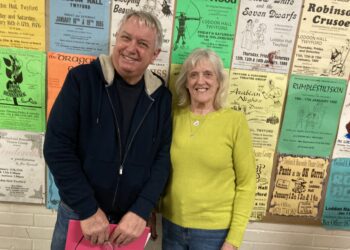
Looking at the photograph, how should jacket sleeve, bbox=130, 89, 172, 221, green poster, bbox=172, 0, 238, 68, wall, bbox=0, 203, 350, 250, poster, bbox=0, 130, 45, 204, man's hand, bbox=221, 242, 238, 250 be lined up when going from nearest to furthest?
jacket sleeve, bbox=130, 89, 172, 221, man's hand, bbox=221, 242, 238, 250, green poster, bbox=172, 0, 238, 68, poster, bbox=0, 130, 45, 204, wall, bbox=0, 203, 350, 250

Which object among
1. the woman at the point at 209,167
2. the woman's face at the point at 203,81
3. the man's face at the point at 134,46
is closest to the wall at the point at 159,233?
the woman at the point at 209,167

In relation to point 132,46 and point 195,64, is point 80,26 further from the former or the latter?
point 195,64

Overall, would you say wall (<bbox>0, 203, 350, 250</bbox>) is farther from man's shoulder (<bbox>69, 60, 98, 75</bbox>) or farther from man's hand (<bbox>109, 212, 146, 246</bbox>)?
man's shoulder (<bbox>69, 60, 98, 75</bbox>)

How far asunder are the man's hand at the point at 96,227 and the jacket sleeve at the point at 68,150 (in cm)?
3

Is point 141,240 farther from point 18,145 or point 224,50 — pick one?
point 224,50

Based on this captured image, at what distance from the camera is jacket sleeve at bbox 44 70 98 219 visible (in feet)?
3.60

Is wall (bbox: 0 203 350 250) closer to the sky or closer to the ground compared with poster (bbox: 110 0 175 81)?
closer to the ground

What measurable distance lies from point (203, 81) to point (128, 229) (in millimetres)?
635

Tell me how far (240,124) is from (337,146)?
2.01 ft

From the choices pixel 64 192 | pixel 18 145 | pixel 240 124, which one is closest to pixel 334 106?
pixel 240 124

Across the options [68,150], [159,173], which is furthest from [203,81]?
[68,150]

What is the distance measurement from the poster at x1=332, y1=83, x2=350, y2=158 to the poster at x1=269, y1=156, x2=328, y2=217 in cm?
8

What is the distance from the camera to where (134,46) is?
111cm

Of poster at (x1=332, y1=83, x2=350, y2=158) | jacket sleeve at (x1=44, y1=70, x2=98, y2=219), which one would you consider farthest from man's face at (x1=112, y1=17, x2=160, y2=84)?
poster at (x1=332, y1=83, x2=350, y2=158)
